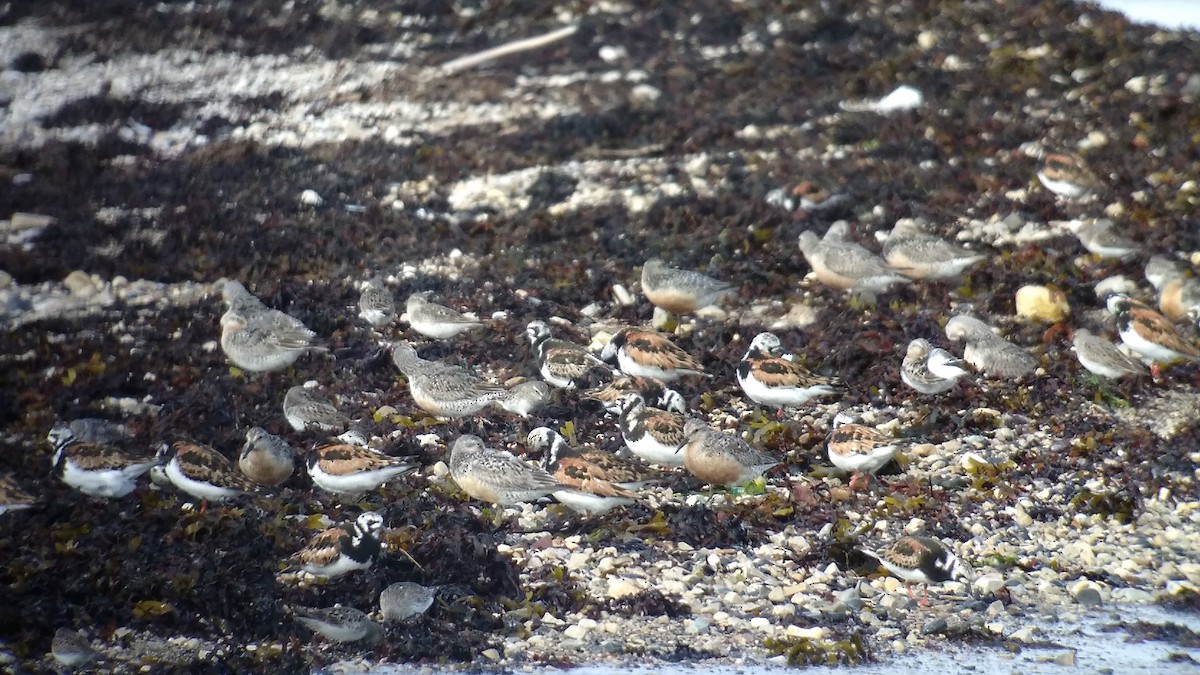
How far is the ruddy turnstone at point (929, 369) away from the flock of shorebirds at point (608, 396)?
0.01 metres

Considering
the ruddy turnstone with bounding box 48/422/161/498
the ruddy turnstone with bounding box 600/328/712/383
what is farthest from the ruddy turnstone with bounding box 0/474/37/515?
the ruddy turnstone with bounding box 600/328/712/383

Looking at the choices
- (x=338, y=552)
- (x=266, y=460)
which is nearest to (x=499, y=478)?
(x=338, y=552)

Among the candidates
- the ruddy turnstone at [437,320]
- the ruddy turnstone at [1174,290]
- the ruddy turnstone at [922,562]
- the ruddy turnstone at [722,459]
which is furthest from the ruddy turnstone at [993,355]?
the ruddy turnstone at [437,320]

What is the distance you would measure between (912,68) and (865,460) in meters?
8.77

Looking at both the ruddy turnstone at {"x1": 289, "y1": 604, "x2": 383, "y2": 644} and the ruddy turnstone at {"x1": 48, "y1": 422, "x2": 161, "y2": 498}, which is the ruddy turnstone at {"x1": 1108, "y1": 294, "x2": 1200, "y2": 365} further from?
the ruddy turnstone at {"x1": 48, "y1": 422, "x2": 161, "y2": 498}

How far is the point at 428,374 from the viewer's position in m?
9.33

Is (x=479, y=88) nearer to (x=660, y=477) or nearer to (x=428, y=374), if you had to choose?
(x=428, y=374)

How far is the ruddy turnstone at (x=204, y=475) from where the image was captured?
26.6 feet

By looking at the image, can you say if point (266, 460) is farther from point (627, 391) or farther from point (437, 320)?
point (627, 391)

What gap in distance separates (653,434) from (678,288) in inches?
93.7

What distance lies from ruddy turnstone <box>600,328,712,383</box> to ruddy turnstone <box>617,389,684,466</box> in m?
0.67

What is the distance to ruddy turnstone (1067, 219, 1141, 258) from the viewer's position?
1077 centimetres

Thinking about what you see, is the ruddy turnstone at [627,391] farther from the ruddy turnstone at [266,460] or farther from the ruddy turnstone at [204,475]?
the ruddy turnstone at [204,475]

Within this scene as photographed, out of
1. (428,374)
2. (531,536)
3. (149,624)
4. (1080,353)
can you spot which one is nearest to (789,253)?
(1080,353)
